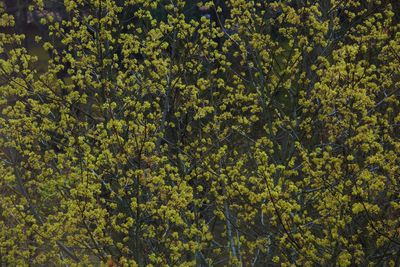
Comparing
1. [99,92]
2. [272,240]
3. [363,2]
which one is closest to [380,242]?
[272,240]

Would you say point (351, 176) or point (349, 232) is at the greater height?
point (351, 176)

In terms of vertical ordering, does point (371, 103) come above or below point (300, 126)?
above

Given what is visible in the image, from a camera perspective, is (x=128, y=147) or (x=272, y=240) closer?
(x=128, y=147)

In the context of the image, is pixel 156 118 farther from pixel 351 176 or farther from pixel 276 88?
pixel 351 176

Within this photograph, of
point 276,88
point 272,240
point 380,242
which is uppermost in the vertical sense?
point 276,88

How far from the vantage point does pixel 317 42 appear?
10609 millimetres

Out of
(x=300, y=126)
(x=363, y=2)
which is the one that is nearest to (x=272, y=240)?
(x=300, y=126)

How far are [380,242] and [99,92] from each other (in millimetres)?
4987

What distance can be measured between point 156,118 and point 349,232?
133 inches

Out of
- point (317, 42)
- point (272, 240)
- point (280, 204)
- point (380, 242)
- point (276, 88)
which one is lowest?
point (272, 240)

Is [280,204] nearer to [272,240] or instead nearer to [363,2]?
[272,240]

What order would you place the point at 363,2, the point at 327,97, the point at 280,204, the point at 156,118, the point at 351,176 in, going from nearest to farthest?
1. the point at 280,204
2. the point at 351,176
3. the point at 327,97
4. the point at 156,118
5. the point at 363,2

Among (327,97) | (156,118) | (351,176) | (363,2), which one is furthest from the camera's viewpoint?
(363,2)

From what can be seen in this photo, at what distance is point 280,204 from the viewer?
759 centimetres
